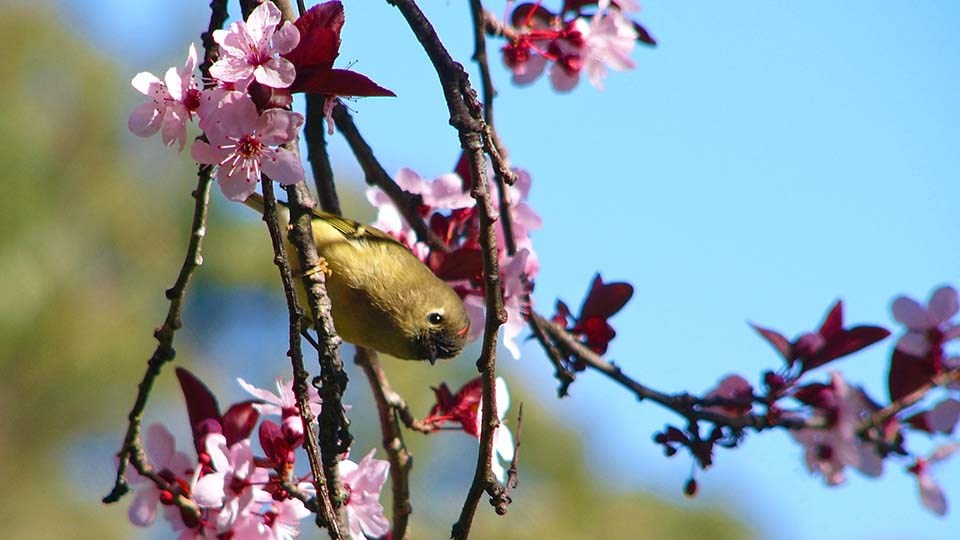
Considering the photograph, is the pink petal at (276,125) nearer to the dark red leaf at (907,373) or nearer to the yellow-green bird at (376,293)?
the dark red leaf at (907,373)

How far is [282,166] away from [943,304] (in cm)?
122

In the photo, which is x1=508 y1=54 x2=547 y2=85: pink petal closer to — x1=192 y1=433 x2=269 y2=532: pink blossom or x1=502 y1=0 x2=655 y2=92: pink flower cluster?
x1=502 y1=0 x2=655 y2=92: pink flower cluster

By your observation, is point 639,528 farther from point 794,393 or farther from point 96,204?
point 794,393

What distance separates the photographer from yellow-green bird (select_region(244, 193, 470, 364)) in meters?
3.06

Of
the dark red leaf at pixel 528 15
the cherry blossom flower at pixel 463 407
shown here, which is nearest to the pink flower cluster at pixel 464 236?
the cherry blossom flower at pixel 463 407

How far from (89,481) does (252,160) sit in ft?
43.3

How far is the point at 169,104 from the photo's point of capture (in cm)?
171

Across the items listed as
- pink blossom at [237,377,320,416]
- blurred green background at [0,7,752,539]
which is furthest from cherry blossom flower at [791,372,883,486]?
blurred green background at [0,7,752,539]

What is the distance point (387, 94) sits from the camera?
1577mm

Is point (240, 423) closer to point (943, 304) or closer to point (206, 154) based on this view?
point (206, 154)

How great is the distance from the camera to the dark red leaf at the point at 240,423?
1884 mm

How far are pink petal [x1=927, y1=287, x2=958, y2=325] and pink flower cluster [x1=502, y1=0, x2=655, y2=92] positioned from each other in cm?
112

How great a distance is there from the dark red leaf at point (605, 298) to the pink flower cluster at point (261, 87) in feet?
2.82

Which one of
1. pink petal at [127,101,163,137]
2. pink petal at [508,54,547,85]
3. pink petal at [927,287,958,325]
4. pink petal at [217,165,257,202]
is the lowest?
pink petal at [217,165,257,202]
